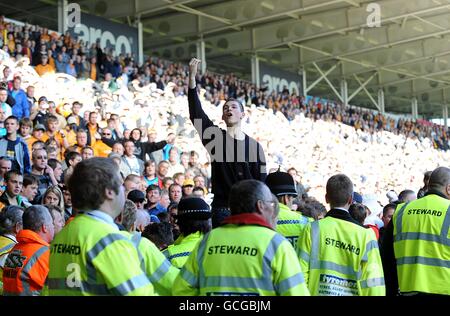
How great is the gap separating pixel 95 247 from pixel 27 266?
1854 mm

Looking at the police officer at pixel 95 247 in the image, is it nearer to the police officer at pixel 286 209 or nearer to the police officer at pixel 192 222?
the police officer at pixel 192 222

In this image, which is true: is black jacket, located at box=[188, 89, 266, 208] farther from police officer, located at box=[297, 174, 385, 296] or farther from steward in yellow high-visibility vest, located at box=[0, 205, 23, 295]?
steward in yellow high-visibility vest, located at box=[0, 205, 23, 295]

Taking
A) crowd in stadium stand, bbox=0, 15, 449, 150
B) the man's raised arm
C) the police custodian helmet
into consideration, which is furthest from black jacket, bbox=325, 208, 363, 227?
crowd in stadium stand, bbox=0, 15, 449, 150

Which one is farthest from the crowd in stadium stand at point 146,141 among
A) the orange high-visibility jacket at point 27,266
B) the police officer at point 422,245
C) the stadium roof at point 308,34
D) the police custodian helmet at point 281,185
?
the stadium roof at point 308,34

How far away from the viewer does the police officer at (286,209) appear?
5.26 meters

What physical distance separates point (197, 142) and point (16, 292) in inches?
526

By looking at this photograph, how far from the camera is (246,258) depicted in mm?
3576

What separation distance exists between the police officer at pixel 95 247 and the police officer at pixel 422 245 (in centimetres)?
266

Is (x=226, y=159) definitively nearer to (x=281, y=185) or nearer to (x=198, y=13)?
(x=281, y=185)

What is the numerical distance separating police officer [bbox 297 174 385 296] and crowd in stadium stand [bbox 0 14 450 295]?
0.34 meters

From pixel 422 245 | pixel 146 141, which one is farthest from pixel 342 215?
pixel 146 141

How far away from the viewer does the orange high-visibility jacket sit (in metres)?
4.93

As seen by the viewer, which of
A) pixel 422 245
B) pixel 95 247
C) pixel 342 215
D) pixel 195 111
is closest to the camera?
pixel 95 247

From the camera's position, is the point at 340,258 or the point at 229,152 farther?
the point at 229,152
